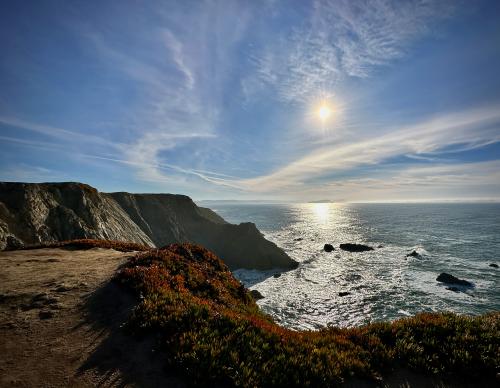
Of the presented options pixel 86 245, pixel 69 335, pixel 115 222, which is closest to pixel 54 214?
pixel 115 222

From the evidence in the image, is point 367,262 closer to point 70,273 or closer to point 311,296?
point 311,296

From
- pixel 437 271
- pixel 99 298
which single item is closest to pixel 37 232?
pixel 99 298

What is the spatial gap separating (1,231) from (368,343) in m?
30.5

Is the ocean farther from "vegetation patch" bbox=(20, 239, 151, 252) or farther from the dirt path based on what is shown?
the dirt path

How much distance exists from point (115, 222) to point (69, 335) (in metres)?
39.9

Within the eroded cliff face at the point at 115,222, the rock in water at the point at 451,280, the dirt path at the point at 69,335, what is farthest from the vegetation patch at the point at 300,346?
the rock in water at the point at 451,280

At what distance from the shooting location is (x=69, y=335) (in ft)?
27.2

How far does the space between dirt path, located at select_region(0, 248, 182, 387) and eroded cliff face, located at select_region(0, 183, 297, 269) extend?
15462mm

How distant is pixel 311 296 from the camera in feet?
129

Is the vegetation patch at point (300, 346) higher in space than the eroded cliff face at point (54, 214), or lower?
lower

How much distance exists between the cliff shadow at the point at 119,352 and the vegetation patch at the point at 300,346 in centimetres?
34

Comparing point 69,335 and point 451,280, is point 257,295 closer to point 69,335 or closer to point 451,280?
point 451,280

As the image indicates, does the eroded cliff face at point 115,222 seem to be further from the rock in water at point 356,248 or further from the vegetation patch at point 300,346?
the rock in water at point 356,248

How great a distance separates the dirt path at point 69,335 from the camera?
6488 millimetres
